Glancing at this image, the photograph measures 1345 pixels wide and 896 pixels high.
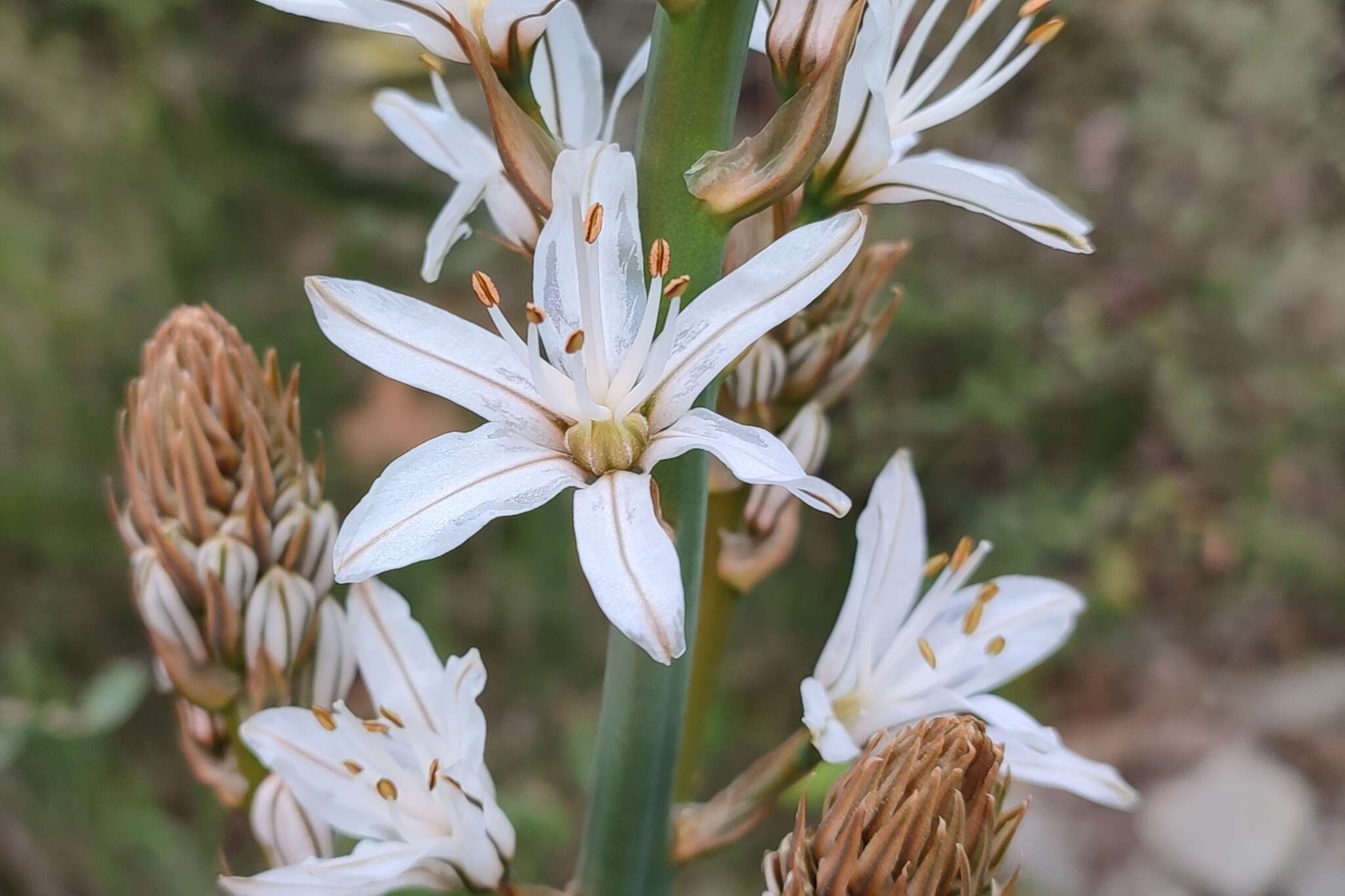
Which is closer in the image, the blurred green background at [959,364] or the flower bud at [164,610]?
the flower bud at [164,610]

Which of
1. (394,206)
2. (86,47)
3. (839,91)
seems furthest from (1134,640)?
(86,47)

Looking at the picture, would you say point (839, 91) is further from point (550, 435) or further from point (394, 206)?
point (394, 206)

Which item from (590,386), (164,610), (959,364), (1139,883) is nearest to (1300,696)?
(1139,883)

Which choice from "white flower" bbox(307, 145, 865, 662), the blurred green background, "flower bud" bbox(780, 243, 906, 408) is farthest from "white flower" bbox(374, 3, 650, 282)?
the blurred green background

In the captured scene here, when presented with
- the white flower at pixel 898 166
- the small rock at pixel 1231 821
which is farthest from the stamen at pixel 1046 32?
the small rock at pixel 1231 821

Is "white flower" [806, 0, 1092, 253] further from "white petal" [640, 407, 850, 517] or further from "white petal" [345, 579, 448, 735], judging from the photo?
"white petal" [345, 579, 448, 735]

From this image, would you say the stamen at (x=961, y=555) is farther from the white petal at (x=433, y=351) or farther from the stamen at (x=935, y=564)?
the white petal at (x=433, y=351)

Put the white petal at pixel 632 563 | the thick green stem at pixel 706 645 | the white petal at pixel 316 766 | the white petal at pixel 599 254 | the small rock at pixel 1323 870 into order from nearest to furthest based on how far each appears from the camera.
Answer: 1. the white petal at pixel 632 563
2. the white petal at pixel 599 254
3. the white petal at pixel 316 766
4. the thick green stem at pixel 706 645
5. the small rock at pixel 1323 870
